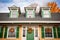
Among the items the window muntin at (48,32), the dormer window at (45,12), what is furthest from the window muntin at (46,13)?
the window muntin at (48,32)

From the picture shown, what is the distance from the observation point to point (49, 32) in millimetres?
9359

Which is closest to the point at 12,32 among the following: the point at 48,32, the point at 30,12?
the point at 30,12

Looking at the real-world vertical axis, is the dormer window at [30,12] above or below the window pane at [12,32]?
above

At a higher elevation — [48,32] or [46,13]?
[46,13]

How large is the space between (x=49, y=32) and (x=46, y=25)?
0.57 meters

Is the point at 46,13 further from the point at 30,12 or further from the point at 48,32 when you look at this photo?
the point at 48,32

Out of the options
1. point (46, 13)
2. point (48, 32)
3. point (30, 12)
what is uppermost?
point (30, 12)

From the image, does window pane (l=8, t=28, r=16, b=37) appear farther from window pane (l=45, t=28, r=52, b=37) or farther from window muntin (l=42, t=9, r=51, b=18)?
window muntin (l=42, t=9, r=51, b=18)

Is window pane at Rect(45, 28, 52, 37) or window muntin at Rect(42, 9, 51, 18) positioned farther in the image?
window muntin at Rect(42, 9, 51, 18)

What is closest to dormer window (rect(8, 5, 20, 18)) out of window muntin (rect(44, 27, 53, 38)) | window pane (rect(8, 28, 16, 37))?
window pane (rect(8, 28, 16, 37))

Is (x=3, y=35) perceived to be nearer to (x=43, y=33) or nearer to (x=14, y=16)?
(x=14, y=16)

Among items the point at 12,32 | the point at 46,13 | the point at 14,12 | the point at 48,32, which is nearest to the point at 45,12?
the point at 46,13

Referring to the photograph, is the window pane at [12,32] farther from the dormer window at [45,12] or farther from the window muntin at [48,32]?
the dormer window at [45,12]

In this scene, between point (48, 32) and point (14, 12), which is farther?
point (14, 12)
